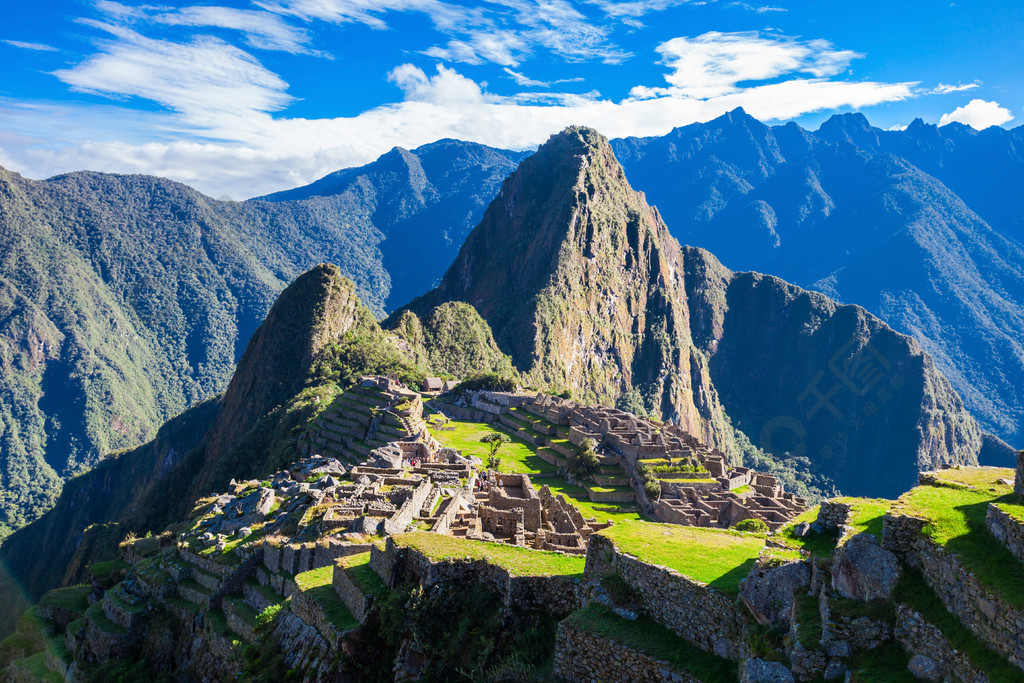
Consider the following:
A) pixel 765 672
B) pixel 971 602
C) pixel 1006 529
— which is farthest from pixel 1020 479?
pixel 765 672

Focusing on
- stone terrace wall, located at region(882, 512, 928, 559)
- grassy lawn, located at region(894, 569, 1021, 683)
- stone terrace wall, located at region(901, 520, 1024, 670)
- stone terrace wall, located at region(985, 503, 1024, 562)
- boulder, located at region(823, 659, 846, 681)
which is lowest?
boulder, located at region(823, 659, 846, 681)

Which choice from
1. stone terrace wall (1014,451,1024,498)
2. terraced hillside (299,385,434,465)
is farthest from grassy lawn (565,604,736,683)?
terraced hillside (299,385,434,465)

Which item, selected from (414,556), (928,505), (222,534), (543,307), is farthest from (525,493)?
(543,307)

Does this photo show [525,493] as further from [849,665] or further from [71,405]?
[71,405]

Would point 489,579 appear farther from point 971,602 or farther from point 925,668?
point 971,602

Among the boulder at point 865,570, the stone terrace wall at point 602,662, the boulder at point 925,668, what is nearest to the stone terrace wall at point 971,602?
the boulder at point 865,570

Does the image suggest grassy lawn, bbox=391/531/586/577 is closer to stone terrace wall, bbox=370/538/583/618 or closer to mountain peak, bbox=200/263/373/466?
stone terrace wall, bbox=370/538/583/618
